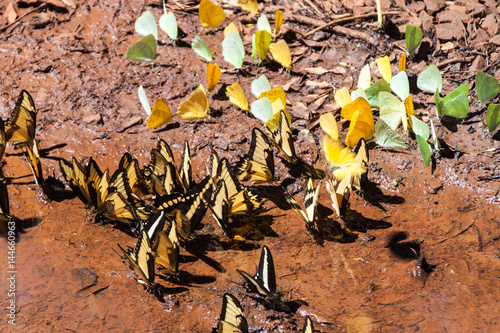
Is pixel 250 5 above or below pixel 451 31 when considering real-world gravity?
above

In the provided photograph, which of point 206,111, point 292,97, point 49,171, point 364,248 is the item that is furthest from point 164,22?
point 364,248

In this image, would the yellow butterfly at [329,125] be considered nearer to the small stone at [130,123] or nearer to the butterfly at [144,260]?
the small stone at [130,123]

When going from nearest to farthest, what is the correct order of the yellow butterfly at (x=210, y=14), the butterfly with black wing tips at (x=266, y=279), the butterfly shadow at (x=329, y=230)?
the butterfly with black wing tips at (x=266, y=279) → the butterfly shadow at (x=329, y=230) → the yellow butterfly at (x=210, y=14)

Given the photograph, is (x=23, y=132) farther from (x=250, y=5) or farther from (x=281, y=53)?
(x=250, y=5)

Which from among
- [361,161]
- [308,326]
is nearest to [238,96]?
[361,161]

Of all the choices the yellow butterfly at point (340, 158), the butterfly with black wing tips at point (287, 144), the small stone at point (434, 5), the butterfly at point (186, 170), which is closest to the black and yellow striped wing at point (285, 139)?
the butterfly with black wing tips at point (287, 144)

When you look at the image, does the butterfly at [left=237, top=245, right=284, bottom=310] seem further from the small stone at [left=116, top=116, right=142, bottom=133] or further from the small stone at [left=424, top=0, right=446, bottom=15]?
the small stone at [left=424, top=0, right=446, bottom=15]

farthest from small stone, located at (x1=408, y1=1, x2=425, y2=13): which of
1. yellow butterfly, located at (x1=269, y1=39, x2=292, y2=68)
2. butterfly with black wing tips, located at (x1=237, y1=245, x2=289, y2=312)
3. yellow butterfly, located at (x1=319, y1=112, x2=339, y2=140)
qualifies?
butterfly with black wing tips, located at (x1=237, y1=245, x2=289, y2=312)
